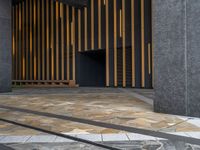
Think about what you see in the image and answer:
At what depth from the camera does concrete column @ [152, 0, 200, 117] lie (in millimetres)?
6734

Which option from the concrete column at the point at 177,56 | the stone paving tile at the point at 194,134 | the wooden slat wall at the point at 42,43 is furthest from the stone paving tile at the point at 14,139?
the wooden slat wall at the point at 42,43

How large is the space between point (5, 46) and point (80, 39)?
28.6ft

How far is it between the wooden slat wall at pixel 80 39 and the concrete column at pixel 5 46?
26.9ft

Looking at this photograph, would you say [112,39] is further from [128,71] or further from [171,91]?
[171,91]

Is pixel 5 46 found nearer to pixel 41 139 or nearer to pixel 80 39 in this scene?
pixel 80 39

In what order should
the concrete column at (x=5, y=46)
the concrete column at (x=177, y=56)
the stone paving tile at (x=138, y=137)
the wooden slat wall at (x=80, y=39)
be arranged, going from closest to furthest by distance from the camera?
the stone paving tile at (x=138, y=137) < the concrete column at (x=177, y=56) < the concrete column at (x=5, y=46) < the wooden slat wall at (x=80, y=39)

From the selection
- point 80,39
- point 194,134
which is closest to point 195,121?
point 194,134

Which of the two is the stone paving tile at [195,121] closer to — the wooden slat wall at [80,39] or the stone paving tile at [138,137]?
the stone paving tile at [138,137]

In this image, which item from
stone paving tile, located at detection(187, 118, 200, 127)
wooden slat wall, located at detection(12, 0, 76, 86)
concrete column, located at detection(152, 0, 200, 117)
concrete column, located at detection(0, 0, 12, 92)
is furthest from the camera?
wooden slat wall, located at detection(12, 0, 76, 86)

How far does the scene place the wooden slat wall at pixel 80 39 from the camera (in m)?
19.6

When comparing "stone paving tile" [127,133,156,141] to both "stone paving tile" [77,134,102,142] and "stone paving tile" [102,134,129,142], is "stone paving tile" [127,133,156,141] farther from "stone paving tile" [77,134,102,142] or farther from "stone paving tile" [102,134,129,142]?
"stone paving tile" [77,134,102,142]

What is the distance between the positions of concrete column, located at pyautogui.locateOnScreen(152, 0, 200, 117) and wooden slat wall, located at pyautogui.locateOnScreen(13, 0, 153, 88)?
11411 mm

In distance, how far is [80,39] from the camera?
24.0 metres

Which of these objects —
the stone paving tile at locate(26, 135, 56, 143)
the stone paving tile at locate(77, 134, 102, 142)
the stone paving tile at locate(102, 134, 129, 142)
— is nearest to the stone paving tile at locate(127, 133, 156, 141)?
the stone paving tile at locate(102, 134, 129, 142)
